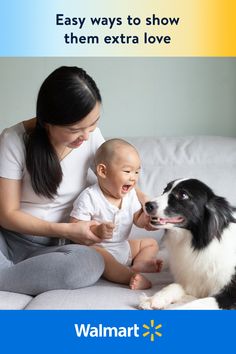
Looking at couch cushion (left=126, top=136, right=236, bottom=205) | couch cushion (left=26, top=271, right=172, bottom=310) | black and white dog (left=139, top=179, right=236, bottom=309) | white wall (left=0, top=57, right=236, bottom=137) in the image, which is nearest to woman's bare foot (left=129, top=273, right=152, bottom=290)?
couch cushion (left=26, top=271, right=172, bottom=310)

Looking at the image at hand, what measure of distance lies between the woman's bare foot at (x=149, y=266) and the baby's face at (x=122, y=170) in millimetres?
265

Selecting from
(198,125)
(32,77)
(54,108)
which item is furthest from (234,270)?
(32,77)

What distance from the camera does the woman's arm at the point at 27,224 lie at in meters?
1.88

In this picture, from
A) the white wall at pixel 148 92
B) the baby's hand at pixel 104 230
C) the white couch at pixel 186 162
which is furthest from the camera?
the white wall at pixel 148 92

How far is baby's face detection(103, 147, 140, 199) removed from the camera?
198 cm

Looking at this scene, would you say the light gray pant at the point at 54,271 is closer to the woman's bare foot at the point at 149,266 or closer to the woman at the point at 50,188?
the woman at the point at 50,188

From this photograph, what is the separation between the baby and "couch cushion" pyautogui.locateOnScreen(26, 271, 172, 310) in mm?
88

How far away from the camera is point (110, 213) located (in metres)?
2.03

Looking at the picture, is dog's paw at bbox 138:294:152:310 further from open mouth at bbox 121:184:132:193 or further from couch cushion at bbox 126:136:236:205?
couch cushion at bbox 126:136:236:205

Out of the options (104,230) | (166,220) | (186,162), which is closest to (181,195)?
(166,220)

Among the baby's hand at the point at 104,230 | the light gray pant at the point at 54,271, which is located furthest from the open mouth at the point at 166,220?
the light gray pant at the point at 54,271

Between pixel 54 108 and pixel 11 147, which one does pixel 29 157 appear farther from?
pixel 54 108

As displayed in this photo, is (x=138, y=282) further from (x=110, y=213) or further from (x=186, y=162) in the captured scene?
(x=186, y=162)

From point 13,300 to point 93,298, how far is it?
9.8 inches
